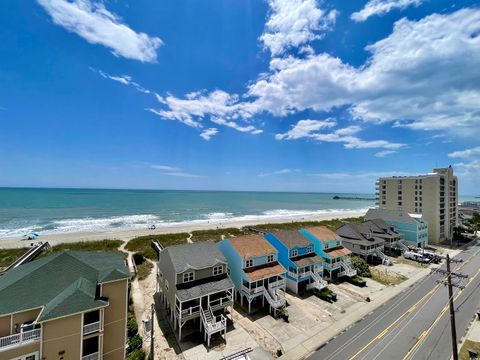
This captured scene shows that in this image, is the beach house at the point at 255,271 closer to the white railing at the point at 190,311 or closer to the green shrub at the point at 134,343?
the white railing at the point at 190,311

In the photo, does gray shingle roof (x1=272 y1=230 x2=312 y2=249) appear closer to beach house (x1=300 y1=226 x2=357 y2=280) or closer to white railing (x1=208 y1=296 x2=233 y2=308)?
beach house (x1=300 y1=226 x2=357 y2=280)

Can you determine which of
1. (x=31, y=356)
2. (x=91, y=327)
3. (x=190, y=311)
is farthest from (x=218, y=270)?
(x=31, y=356)

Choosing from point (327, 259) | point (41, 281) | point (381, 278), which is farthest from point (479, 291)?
point (41, 281)

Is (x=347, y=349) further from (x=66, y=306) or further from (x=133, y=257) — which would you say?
(x=133, y=257)

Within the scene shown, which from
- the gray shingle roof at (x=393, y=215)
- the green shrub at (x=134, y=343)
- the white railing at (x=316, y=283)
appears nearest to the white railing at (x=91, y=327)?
the green shrub at (x=134, y=343)

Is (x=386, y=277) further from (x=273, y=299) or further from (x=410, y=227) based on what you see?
(x=410, y=227)
